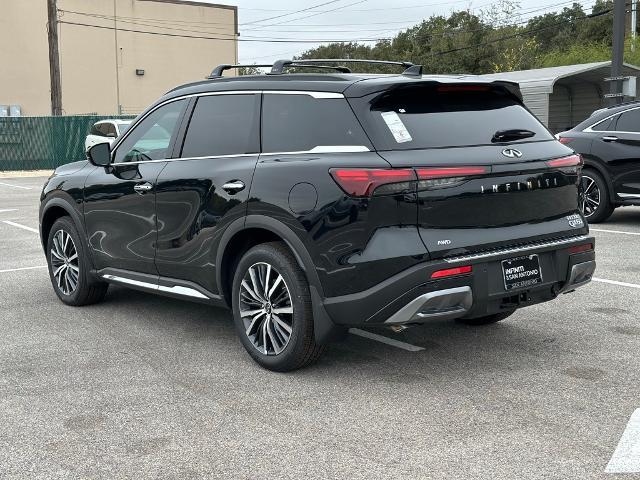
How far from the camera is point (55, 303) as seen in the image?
7.19 m

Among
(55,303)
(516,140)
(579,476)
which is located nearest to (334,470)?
(579,476)

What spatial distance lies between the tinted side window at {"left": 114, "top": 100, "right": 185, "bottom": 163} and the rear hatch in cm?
179

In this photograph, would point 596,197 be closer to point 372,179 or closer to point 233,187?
point 233,187

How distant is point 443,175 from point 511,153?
543mm

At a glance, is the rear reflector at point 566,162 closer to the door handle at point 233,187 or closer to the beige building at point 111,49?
the door handle at point 233,187

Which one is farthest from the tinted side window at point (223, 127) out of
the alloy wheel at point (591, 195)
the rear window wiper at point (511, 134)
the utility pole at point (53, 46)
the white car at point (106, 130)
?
the utility pole at point (53, 46)

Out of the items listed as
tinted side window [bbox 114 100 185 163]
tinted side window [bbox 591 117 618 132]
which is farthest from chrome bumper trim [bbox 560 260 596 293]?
tinted side window [bbox 591 117 618 132]

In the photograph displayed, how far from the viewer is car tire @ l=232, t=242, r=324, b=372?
4.79 m

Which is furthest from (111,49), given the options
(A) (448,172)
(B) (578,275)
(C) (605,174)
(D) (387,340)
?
→ (A) (448,172)

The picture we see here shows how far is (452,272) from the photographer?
4438 mm

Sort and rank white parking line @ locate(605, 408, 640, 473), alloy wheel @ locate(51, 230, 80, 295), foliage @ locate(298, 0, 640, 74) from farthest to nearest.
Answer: foliage @ locate(298, 0, 640, 74) → alloy wheel @ locate(51, 230, 80, 295) → white parking line @ locate(605, 408, 640, 473)

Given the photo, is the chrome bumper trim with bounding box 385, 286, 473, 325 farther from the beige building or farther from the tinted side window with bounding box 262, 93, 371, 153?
the beige building

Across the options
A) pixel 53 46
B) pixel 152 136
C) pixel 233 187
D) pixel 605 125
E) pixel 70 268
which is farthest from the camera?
pixel 53 46

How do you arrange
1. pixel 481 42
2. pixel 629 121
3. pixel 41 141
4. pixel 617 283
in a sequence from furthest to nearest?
1. pixel 481 42
2. pixel 41 141
3. pixel 629 121
4. pixel 617 283
